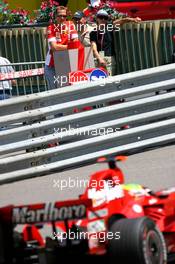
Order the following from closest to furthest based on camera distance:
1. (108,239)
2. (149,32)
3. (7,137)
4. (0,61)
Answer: (108,239) < (7,137) < (0,61) < (149,32)

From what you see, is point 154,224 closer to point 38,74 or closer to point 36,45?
point 38,74

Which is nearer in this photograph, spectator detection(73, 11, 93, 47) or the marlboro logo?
the marlboro logo

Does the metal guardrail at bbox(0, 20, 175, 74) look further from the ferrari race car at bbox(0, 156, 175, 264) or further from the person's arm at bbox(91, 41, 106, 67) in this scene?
the ferrari race car at bbox(0, 156, 175, 264)

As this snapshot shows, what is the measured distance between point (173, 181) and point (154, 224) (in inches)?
145

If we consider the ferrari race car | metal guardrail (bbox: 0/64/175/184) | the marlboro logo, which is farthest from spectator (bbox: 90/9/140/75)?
the marlboro logo

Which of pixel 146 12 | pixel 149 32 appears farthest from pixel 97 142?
pixel 146 12

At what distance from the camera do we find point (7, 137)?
450 inches

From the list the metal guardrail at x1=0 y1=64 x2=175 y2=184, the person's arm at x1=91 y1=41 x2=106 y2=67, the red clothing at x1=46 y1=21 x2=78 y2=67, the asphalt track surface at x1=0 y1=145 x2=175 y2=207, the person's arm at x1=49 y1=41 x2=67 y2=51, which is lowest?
the asphalt track surface at x1=0 y1=145 x2=175 y2=207

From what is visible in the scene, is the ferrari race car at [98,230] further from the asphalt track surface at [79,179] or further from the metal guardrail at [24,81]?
the metal guardrail at [24,81]

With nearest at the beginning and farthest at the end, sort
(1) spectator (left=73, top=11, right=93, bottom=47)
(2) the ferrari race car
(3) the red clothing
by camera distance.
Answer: (2) the ferrari race car < (3) the red clothing < (1) spectator (left=73, top=11, right=93, bottom=47)

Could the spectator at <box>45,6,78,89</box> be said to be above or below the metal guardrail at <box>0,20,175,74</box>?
above

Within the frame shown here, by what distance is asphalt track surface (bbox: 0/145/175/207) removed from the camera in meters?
10.2

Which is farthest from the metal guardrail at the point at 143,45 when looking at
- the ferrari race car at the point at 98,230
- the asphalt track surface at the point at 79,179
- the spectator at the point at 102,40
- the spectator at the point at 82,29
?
the ferrari race car at the point at 98,230

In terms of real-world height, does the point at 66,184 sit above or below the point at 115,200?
below
